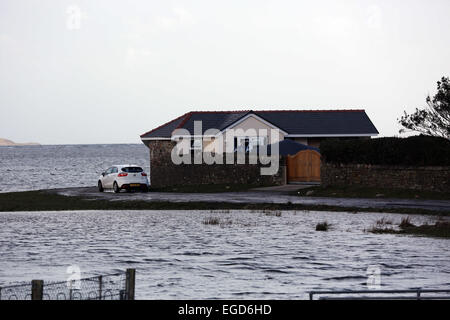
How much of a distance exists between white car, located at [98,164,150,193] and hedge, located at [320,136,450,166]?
10.8 m

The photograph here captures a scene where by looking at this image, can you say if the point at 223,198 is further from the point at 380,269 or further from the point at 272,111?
the point at 272,111

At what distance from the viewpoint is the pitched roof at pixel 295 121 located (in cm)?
6128

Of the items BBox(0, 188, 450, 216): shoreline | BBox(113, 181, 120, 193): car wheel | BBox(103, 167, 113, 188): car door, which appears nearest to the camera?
BBox(0, 188, 450, 216): shoreline

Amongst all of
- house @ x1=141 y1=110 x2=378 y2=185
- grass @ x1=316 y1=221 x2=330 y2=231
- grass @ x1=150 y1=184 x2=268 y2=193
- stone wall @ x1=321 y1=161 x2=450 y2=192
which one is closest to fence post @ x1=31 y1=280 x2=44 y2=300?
grass @ x1=316 y1=221 x2=330 y2=231

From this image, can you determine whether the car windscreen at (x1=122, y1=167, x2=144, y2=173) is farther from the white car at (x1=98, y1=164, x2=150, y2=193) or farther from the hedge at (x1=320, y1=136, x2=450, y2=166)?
the hedge at (x1=320, y1=136, x2=450, y2=166)

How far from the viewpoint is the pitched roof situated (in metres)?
61.3

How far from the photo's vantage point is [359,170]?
42.7 metres

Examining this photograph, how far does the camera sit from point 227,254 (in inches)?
824

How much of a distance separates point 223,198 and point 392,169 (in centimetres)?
885

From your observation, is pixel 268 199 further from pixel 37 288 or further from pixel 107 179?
pixel 37 288

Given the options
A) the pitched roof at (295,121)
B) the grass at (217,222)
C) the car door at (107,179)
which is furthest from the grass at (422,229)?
the pitched roof at (295,121)

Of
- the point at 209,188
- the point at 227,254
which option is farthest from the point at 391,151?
the point at 227,254

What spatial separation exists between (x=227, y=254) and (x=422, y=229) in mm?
8204
